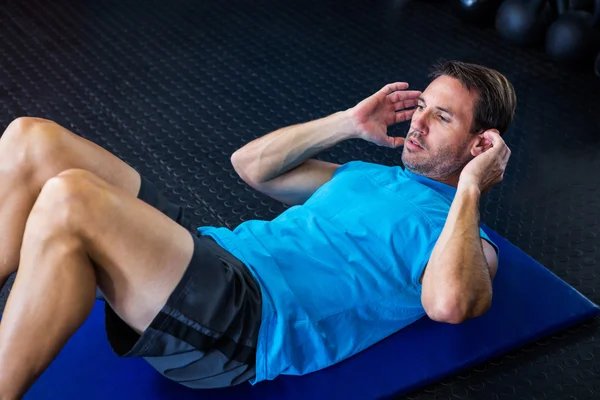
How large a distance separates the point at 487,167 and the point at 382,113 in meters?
0.49

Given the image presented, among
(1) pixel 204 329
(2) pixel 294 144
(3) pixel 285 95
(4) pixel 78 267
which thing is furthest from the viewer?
(3) pixel 285 95

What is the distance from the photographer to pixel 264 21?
4.34 meters

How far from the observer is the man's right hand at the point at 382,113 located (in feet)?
7.92

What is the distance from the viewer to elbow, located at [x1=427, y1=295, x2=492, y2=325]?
182 centimetres

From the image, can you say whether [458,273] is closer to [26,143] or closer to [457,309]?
[457,309]

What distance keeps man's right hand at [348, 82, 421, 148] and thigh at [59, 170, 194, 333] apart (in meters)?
0.86

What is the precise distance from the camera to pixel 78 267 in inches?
63.7

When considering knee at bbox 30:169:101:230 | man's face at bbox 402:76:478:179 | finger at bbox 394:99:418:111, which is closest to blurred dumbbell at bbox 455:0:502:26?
finger at bbox 394:99:418:111

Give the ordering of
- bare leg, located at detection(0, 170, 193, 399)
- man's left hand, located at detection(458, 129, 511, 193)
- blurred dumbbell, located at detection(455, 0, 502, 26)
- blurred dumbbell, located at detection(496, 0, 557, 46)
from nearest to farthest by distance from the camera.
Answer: bare leg, located at detection(0, 170, 193, 399) → man's left hand, located at detection(458, 129, 511, 193) → blurred dumbbell, located at detection(496, 0, 557, 46) → blurred dumbbell, located at detection(455, 0, 502, 26)

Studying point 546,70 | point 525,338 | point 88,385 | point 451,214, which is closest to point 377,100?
point 451,214

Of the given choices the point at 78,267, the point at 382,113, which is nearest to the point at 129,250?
the point at 78,267

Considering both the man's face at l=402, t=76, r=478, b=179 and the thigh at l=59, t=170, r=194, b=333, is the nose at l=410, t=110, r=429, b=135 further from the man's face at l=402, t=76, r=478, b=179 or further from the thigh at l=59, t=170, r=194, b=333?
the thigh at l=59, t=170, r=194, b=333

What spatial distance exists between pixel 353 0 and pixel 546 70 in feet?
4.19

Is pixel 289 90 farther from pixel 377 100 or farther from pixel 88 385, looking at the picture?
pixel 88 385
